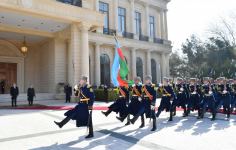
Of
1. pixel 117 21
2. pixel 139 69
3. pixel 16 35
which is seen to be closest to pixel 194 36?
pixel 139 69

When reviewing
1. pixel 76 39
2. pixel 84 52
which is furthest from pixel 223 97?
pixel 76 39

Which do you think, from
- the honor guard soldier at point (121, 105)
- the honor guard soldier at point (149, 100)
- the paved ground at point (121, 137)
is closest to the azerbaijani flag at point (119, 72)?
the honor guard soldier at point (121, 105)

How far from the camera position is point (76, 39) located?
18797 mm

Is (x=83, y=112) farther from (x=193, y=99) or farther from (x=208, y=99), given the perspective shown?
(x=193, y=99)

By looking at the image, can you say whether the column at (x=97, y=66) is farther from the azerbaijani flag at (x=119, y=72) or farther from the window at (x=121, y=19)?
the azerbaijani flag at (x=119, y=72)

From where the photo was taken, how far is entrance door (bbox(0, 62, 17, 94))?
24594mm

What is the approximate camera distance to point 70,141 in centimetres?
599

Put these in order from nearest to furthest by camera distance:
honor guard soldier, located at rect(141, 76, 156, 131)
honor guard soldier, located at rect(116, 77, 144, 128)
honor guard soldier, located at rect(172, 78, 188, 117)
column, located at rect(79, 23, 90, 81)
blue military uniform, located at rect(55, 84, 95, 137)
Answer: blue military uniform, located at rect(55, 84, 95, 137)
honor guard soldier, located at rect(141, 76, 156, 131)
honor guard soldier, located at rect(116, 77, 144, 128)
honor guard soldier, located at rect(172, 78, 188, 117)
column, located at rect(79, 23, 90, 81)

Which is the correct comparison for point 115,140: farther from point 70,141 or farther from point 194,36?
point 194,36

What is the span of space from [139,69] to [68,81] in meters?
12.0

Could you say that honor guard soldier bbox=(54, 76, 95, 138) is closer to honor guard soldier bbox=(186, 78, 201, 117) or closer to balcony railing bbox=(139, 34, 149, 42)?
honor guard soldier bbox=(186, 78, 201, 117)

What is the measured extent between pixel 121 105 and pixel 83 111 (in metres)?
2.05

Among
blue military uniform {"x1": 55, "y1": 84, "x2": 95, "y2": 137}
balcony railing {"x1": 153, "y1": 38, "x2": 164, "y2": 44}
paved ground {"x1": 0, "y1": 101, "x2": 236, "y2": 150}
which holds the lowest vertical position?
paved ground {"x1": 0, "y1": 101, "x2": 236, "y2": 150}

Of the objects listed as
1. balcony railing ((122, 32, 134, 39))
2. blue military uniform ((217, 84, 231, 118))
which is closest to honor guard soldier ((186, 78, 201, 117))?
blue military uniform ((217, 84, 231, 118))
